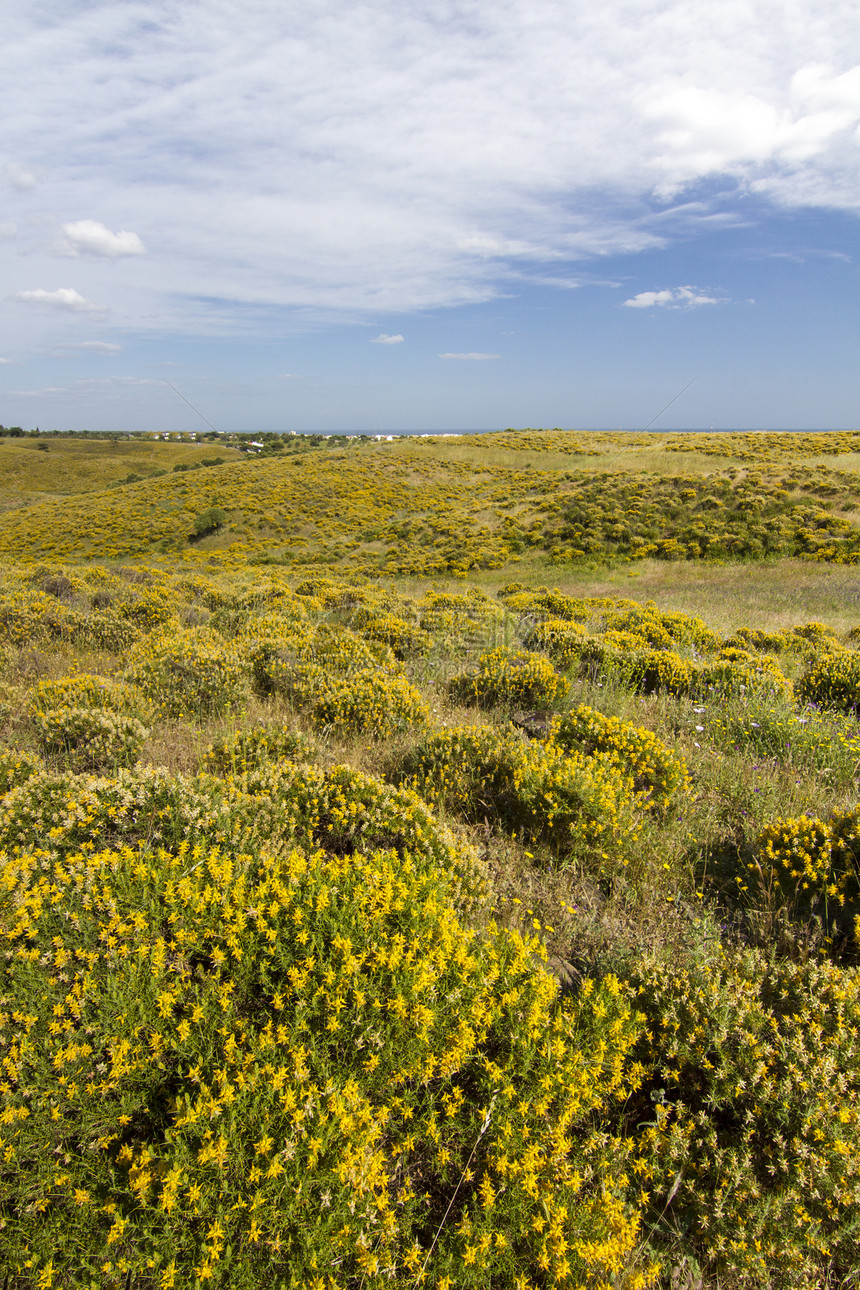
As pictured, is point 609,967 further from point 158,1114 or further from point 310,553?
point 310,553

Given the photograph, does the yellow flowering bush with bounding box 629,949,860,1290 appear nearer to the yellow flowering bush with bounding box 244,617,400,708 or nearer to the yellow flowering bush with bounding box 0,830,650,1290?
the yellow flowering bush with bounding box 0,830,650,1290

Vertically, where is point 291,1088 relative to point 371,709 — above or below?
below

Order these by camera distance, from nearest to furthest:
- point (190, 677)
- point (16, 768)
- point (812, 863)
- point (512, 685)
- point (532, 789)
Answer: point (812, 863), point (16, 768), point (532, 789), point (190, 677), point (512, 685)

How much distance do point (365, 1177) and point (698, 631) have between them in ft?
29.3

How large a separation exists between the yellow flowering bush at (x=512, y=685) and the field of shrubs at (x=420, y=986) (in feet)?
0.20

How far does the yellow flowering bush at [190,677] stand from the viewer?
5328mm

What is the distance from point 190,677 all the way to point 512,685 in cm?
326

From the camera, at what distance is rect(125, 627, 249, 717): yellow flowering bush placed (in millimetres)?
5328

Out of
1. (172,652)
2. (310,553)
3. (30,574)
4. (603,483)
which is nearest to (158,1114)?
(172,652)

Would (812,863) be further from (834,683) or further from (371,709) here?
(834,683)

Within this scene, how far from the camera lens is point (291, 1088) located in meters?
1.72

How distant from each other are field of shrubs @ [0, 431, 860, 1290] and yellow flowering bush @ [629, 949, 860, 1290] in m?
0.01

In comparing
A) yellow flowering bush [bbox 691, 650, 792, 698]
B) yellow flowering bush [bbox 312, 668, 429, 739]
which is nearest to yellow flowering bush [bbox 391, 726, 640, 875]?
yellow flowering bush [bbox 312, 668, 429, 739]

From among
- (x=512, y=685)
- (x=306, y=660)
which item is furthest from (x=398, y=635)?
(x=512, y=685)
